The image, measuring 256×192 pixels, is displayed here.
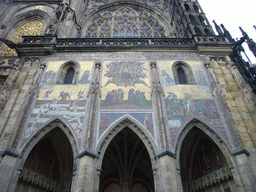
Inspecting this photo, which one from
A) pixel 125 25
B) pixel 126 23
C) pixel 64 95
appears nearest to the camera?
pixel 64 95

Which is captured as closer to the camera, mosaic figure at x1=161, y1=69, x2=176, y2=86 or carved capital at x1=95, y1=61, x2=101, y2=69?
mosaic figure at x1=161, y1=69, x2=176, y2=86

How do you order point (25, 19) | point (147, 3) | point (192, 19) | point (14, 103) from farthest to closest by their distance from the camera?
1. point (147, 3)
2. point (25, 19)
3. point (192, 19)
4. point (14, 103)

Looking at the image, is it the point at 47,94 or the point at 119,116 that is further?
the point at 47,94

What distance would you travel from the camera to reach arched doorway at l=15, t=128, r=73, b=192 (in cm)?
747

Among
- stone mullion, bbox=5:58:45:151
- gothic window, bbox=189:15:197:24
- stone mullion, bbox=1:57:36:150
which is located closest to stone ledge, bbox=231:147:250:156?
stone mullion, bbox=5:58:45:151

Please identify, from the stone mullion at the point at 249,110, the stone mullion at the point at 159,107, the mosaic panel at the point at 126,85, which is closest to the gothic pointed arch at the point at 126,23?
the mosaic panel at the point at 126,85

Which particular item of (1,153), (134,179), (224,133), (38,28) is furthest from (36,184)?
(38,28)

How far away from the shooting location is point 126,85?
29.9ft

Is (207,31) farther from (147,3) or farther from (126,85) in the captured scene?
(147,3)

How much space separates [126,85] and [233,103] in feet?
16.0

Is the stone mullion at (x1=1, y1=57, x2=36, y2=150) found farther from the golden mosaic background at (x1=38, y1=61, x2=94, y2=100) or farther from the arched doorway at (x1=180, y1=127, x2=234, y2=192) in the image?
the arched doorway at (x1=180, y1=127, x2=234, y2=192)

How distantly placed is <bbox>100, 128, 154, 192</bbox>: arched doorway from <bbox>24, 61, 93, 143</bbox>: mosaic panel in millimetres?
2505

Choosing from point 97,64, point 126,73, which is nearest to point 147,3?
point 97,64

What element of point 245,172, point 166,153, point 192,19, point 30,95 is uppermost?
point 192,19
